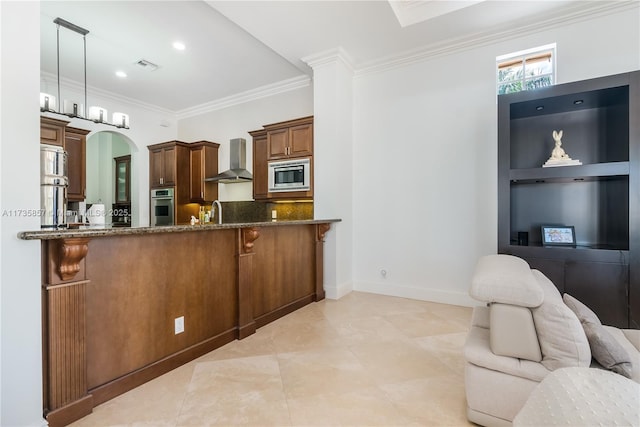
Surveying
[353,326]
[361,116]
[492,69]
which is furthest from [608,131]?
[353,326]

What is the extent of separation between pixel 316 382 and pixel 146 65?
480cm

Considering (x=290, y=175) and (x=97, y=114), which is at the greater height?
(x=97, y=114)

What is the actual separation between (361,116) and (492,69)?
1647mm

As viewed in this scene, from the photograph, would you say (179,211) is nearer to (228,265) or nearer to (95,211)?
(95,211)

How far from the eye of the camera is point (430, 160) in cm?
376

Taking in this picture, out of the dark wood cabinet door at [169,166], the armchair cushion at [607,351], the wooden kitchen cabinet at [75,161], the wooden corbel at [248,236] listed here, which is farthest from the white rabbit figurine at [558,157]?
the wooden kitchen cabinet at [75,161]

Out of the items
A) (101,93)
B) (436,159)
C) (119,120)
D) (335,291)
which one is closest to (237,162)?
(119,120)

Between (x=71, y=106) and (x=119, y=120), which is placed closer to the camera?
(x=71, y=106)

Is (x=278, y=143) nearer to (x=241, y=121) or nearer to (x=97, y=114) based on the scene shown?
(x=241, y=121)

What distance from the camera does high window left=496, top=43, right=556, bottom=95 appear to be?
322 centimetres

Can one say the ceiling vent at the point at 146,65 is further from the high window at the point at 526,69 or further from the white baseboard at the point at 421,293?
the high window at the point at 526,69

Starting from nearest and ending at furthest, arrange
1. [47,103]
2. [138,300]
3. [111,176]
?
[138,300] → [47,103] → [111,176]

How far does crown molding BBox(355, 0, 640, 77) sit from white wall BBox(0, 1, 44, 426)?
3589 mm

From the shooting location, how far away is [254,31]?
3.39 meters
